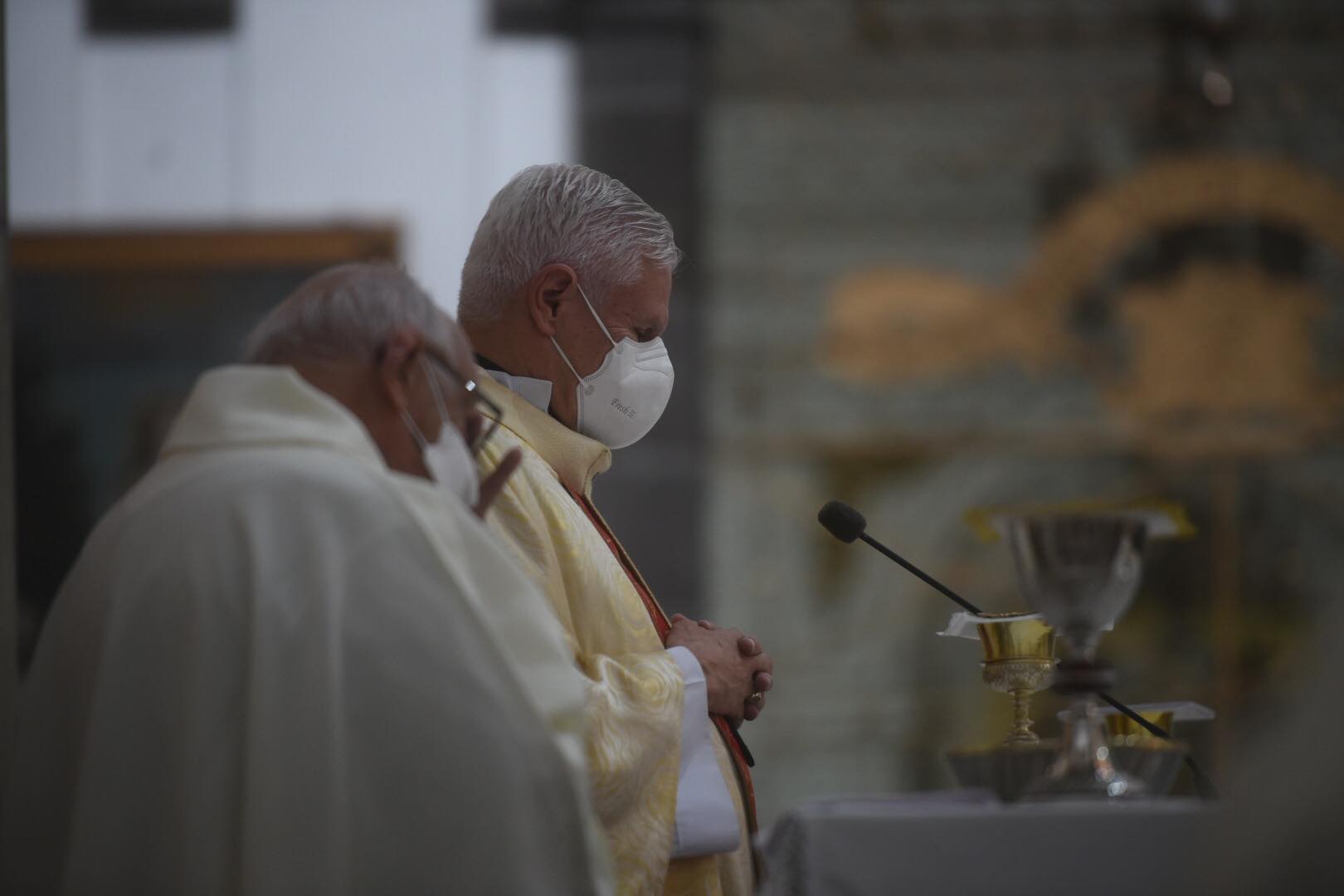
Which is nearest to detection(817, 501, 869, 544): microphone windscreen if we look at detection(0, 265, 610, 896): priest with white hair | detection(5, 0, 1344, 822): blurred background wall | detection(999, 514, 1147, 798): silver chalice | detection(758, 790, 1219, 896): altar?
detection(999, 514, 1147, 798): silver chalice

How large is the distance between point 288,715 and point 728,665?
Result: 1.02 m

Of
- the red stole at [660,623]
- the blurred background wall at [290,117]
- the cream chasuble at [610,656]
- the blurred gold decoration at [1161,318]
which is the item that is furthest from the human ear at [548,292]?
the blurred gold decoration at [1161,318]

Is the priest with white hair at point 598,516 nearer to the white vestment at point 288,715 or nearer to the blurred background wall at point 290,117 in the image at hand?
the white vestment at point 288,715

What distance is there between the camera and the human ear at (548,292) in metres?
3.21

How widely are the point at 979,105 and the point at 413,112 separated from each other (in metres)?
2.35

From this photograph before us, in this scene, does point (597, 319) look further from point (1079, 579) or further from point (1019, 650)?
point (1079, 579)

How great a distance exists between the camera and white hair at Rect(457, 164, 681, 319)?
3.22 m

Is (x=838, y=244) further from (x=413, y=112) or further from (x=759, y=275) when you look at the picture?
(x=413, y=112)

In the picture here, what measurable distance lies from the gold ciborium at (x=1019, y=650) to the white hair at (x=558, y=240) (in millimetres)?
986

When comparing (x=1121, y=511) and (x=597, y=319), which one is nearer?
(x=1121, y=511)

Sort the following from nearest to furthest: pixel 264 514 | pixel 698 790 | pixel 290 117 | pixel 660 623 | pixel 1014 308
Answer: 1. pixel 264 514
2. pixel 698 790
3. pixel 660 623
4. pixel 290 117
5. pixel 1014 308

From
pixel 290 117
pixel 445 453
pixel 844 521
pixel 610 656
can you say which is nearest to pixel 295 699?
pixel 445 453

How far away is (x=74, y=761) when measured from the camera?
85.2 inches

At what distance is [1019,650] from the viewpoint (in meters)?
2.68
